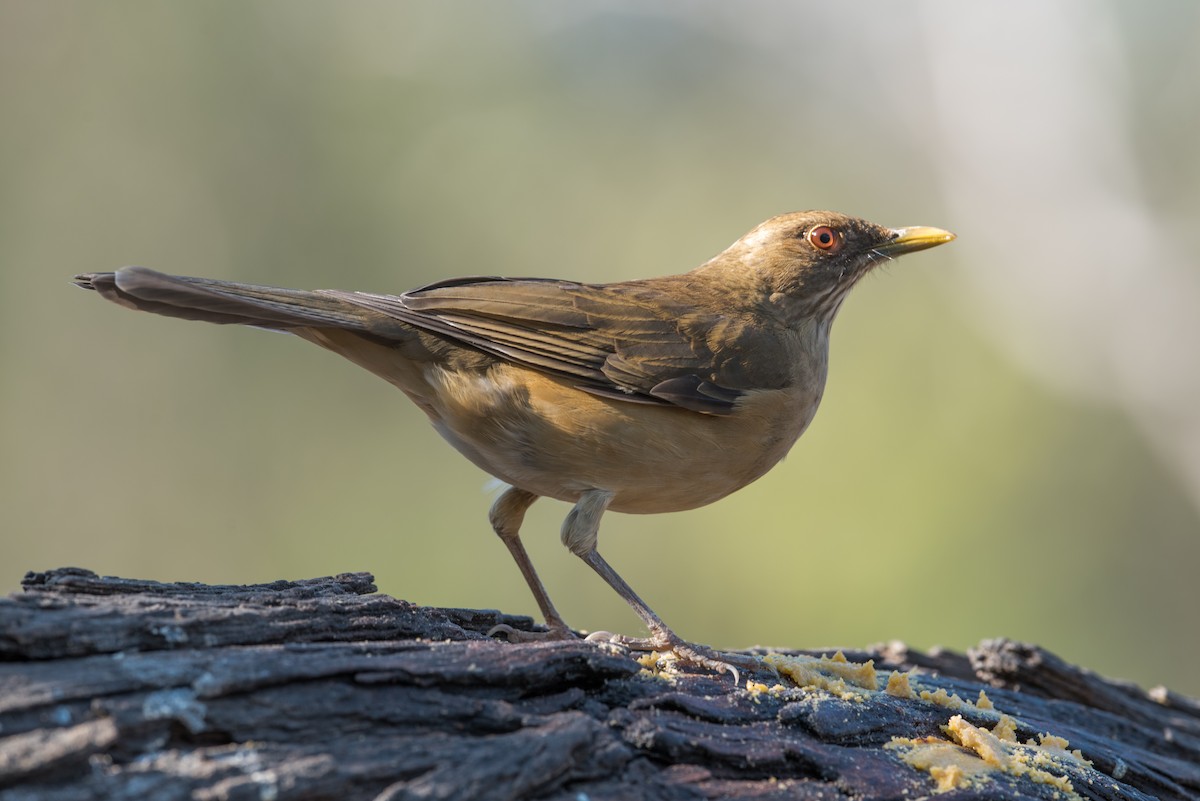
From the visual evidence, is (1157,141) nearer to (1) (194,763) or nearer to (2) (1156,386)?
(2) (1156,386)

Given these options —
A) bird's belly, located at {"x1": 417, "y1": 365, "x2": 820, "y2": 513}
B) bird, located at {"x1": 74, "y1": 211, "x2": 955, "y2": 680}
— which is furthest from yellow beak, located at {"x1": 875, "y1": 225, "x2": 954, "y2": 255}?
bird's belly, located at {"x1": 417, "y1": 365, "x2": 820, "y2": 513}

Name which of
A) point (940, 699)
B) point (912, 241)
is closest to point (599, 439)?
point (940, 699)

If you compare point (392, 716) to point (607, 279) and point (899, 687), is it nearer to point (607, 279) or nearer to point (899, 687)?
point (899, 687)

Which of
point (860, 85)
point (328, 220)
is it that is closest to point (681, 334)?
point (328, 220)

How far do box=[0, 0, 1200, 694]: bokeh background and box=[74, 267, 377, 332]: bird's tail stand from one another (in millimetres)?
7181

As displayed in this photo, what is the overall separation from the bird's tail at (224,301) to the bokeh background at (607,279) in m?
7.18

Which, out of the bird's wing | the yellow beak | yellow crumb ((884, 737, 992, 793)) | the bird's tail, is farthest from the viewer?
the yellow beak

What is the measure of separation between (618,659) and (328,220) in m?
12.4

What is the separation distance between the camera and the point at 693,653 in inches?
168

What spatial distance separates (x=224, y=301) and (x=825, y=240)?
3183 millimetres

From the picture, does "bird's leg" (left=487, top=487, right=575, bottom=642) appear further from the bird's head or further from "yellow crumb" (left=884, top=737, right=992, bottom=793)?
"yellow crumb" (left=884, top=737, right=992, bottom=793)

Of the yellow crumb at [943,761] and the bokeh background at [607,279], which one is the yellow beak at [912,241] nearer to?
the yellow crumb at [943,761]

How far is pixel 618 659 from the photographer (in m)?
3.51

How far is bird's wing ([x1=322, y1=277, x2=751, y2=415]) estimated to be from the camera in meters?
4.85
